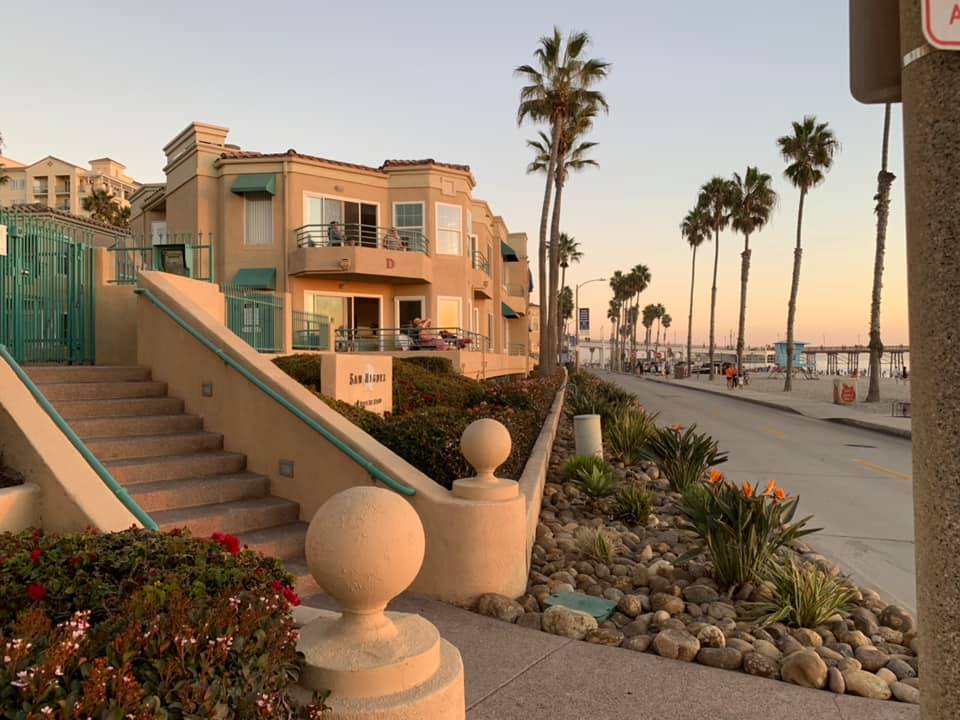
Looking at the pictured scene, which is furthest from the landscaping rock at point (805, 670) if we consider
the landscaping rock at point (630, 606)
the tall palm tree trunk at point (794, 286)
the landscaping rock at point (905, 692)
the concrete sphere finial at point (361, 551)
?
the tall palm tree trunk at point (794, 286)

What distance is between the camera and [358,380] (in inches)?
404

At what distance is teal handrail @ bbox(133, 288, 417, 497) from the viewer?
5.45 meters

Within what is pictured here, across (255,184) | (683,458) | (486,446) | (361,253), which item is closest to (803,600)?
(486,446)

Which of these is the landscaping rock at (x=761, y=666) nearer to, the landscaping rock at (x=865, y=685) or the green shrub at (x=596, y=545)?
the landscaping rock at (x=865, y=685)

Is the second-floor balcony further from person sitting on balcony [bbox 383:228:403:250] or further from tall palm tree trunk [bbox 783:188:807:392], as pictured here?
tall palm tree trunk [bbox 783:188:807:392]

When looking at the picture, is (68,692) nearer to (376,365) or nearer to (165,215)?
(376,365)

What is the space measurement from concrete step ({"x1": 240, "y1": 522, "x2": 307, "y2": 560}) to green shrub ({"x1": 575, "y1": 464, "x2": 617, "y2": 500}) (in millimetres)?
3749

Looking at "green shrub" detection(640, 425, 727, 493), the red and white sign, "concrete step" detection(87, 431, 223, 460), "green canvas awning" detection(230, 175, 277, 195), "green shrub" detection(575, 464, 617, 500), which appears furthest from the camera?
"green canvas awning" detection(230, 175, 277, 195)

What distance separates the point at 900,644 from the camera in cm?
471

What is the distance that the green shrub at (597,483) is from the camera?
8234mm

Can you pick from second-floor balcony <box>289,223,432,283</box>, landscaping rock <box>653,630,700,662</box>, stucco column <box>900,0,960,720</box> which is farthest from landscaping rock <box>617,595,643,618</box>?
second-floor balcony <box>289,223,432,283</box>

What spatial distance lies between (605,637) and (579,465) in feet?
15.4

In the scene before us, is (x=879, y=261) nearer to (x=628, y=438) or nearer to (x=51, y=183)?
(x=628, y=438)

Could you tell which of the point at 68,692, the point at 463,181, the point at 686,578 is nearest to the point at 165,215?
the point at 463,181
